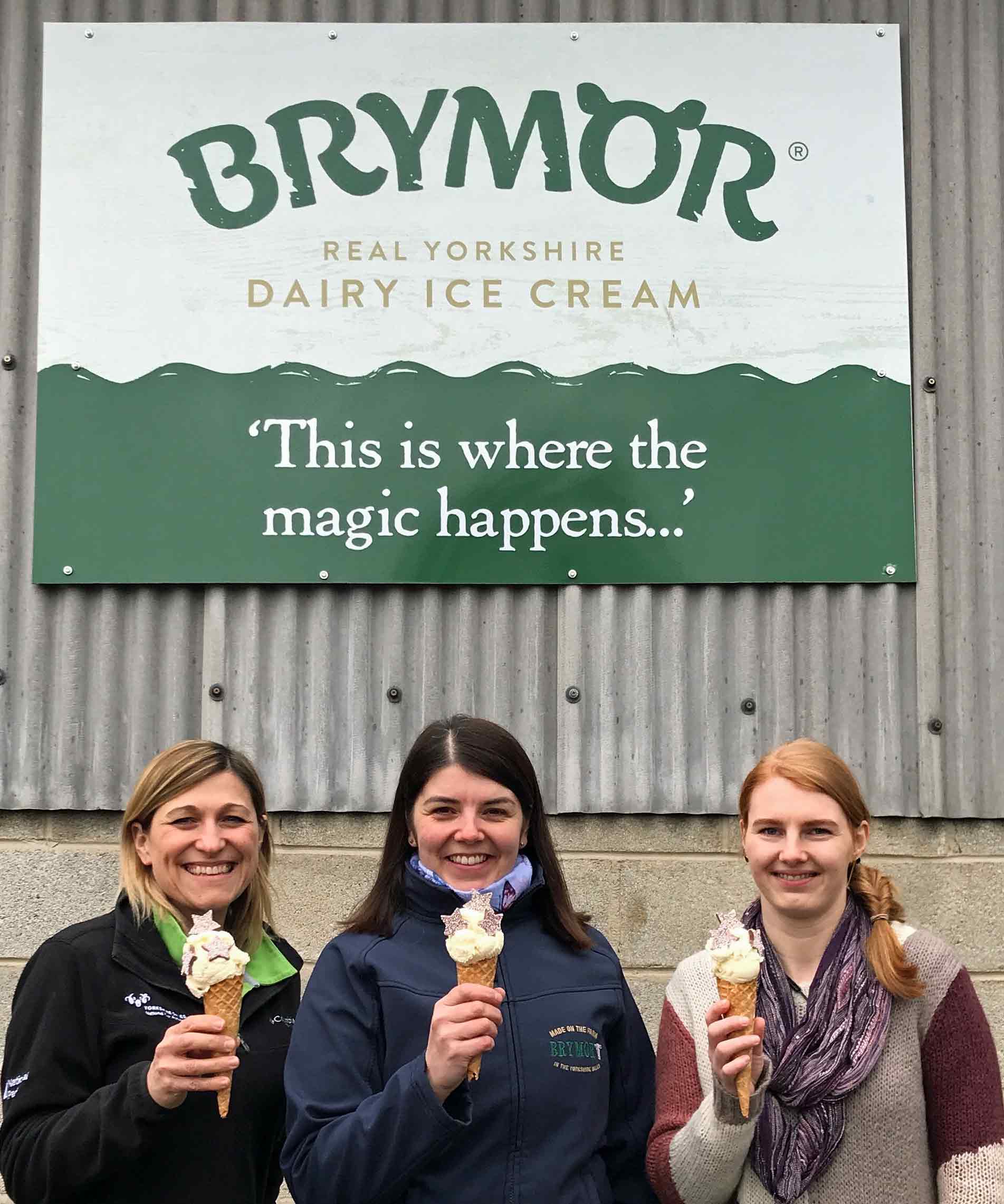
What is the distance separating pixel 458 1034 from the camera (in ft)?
8.33

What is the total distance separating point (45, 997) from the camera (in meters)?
2.91

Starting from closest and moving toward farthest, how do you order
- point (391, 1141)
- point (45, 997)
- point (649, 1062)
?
1. point (391, 1141)
2. point (45, 997)
3. point (649, 1062)

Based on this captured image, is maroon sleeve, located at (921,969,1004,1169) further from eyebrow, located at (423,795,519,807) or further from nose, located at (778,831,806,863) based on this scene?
eyebrow, located at (423,795,519,807)

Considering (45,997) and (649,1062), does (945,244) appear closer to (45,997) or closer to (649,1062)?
(649,1062)

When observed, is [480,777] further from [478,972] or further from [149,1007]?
[149,1007]

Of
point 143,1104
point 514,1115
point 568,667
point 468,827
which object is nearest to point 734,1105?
point 514,1115

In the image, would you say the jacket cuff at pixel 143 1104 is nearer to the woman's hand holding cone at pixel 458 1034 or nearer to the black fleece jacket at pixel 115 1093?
the black fleece jacket at pixel 115 1093

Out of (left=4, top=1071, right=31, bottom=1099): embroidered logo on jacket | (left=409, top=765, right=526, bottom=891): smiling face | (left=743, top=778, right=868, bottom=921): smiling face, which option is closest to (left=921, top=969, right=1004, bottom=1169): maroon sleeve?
(left=743, top=778, right=868, bottom=921): smiling face

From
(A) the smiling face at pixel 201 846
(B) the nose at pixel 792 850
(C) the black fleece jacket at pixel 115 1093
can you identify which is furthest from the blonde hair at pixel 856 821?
(C) the black fleece jacket at pixel 115 1093

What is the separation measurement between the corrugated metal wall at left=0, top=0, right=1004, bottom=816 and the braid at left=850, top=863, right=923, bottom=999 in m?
1.54

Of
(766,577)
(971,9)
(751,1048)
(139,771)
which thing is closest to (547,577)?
(766,577)

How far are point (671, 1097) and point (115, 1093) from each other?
119 cm

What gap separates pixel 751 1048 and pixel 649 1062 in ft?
1.68

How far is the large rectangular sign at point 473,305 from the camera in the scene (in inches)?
186
